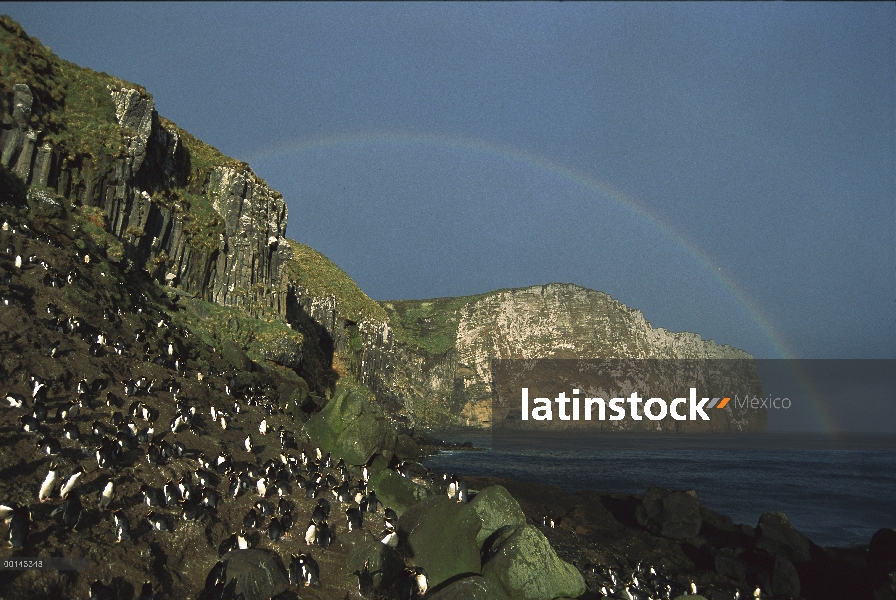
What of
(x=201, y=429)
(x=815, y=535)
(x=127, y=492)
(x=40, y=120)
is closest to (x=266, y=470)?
(x=201, y=429)

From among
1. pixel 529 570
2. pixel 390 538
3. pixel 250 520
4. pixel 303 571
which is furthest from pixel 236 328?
pixel 529 570

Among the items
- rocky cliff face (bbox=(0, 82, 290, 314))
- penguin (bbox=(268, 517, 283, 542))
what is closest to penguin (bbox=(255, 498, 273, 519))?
penguin (bbox=(268, 517, 283, 542))

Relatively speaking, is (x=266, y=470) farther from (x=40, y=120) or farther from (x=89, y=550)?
(x=40, y=120)

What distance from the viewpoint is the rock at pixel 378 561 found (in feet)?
47.6

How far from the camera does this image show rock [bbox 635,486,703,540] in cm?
3009

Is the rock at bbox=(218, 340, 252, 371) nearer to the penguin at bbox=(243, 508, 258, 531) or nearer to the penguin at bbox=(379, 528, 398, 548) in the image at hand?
the penguin at bbox=(243, 508, 258, 531)

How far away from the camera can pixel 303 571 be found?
14078 mm

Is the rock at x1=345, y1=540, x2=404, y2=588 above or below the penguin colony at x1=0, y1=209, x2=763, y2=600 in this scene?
below

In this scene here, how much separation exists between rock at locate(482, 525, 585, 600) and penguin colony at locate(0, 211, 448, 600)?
2.20 m

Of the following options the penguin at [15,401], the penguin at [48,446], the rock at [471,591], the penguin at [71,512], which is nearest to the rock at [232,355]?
the penguin at [15,401]

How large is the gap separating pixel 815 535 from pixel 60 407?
44514 mm

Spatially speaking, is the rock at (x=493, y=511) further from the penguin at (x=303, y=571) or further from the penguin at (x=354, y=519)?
the penguin at (x=303, y=571)

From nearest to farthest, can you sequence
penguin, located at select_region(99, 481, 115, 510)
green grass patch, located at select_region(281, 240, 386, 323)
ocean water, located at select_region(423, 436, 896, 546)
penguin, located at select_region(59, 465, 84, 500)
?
penguin, located at select_region(59, 465, 84, 500) → penguin, located at select_region(99, 481, 115, 510) → ocean water, located at select_region(423, 436, 896, 546) → green grass patch, located at select_region(281, 240, 386, 323)

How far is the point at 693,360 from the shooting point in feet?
641
